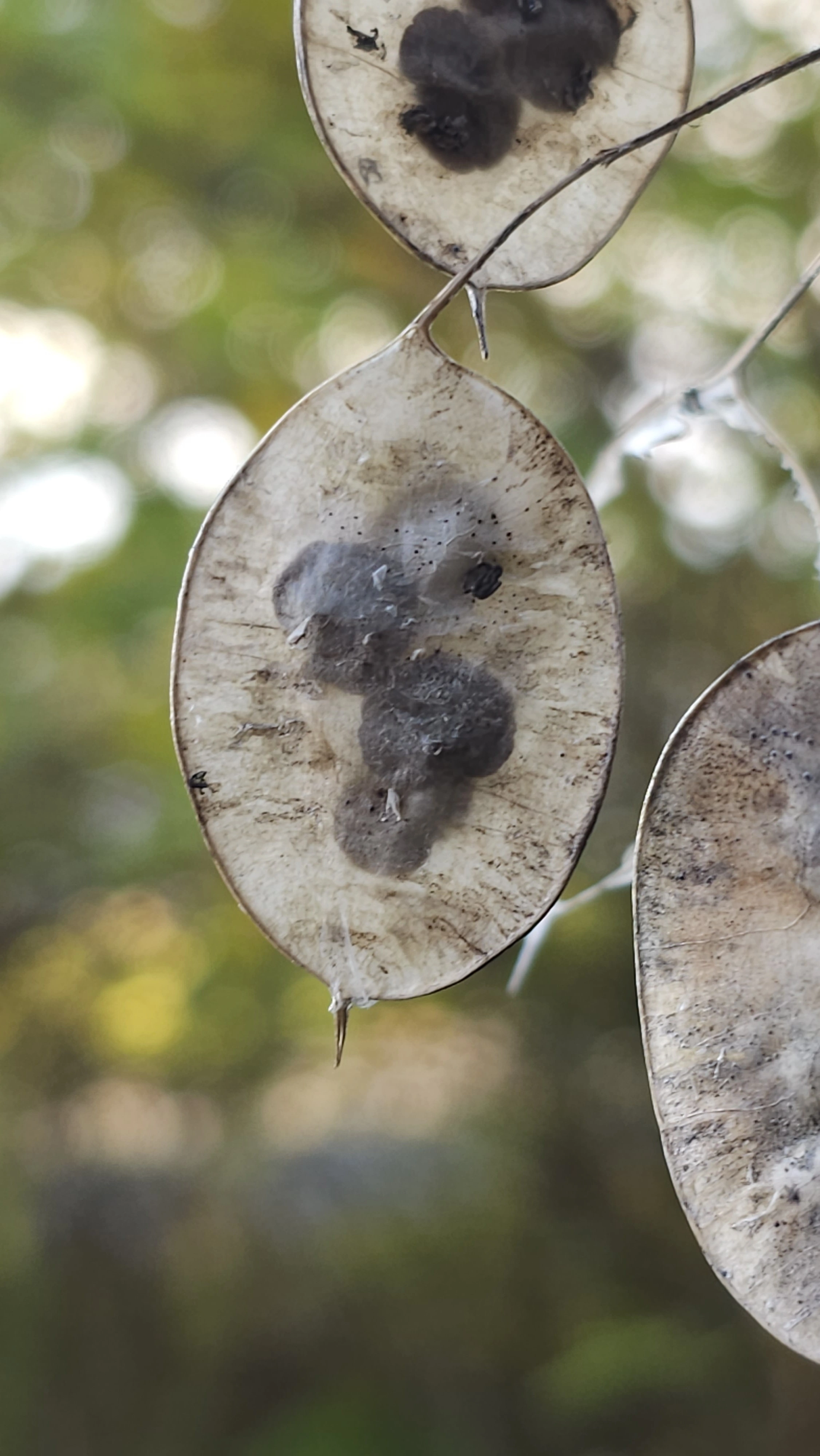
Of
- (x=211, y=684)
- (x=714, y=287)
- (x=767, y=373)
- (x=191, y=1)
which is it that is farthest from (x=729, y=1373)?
(x=191, y=1)

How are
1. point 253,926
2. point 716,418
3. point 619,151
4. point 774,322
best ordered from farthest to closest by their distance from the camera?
point 253,926
point 716,418
point 774,322
point 619,151

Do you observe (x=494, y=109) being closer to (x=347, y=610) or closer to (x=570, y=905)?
(x=347, y=610)

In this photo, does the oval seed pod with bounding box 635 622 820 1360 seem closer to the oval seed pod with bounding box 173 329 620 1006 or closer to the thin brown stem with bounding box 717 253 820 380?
the oval seed pod with bounding box 173 329 620 1006

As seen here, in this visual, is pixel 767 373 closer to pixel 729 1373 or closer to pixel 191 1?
pixel 191 1

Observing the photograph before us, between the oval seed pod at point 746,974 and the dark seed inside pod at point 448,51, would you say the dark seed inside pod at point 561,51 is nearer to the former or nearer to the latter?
the dark seed inside pod at point 448,51

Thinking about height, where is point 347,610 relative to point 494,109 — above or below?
below

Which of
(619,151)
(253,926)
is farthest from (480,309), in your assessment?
(253,926)

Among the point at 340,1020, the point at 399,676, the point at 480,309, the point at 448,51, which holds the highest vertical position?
the point at 448,51

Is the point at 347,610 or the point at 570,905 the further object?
the point at 570,905

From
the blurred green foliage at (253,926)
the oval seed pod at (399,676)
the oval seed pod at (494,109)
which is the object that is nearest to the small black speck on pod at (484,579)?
the oval seed pod at (399,676)
